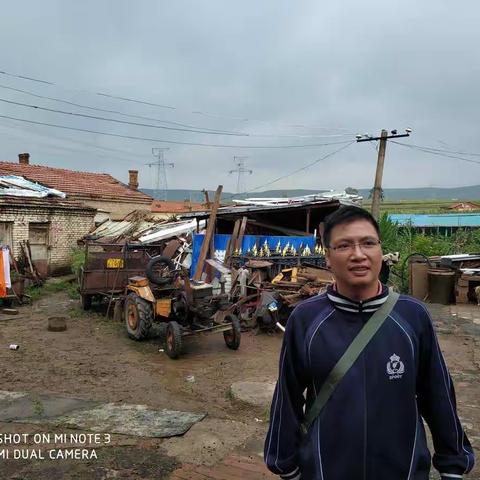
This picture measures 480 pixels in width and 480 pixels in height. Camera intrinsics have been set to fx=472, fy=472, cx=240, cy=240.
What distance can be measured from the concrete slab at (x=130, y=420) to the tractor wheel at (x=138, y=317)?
3.74 meters

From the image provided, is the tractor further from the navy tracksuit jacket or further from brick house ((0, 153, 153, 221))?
brick house ((0, 153, 153, 221))

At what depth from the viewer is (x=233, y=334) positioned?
8984 mm

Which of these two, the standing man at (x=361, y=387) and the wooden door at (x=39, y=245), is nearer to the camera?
the standing man at (x=361, y=387)

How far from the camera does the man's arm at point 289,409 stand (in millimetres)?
2057

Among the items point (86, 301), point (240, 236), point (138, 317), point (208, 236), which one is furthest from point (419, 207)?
point (138, 317)

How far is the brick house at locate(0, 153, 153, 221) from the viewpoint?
24422 millimetres

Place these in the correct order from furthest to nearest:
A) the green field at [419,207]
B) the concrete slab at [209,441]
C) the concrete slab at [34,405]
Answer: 1. the green field at [419,207]
2. the concrete slab at [34,405]
3. the concrete slab at [209,441]

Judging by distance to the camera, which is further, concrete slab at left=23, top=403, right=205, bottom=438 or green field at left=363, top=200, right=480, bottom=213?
Answer: green field at left=363, top=200, right=480, bottom=213

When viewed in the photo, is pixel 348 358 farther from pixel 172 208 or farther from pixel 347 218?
pixel 172 208

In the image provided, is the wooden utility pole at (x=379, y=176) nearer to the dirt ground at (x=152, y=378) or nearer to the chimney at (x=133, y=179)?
the dirt ground at (x=152, y=378)

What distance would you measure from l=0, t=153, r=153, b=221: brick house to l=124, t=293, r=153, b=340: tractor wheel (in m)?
14.8

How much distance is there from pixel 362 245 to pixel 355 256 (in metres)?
0.07

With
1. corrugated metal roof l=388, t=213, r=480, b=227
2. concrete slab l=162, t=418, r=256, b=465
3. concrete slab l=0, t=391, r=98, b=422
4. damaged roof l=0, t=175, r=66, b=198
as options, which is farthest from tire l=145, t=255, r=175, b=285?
corrugated metal roof l=388, t=213, r=480, b=227

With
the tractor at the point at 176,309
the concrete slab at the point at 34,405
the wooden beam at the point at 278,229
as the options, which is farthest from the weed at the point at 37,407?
the wooden beam at the point at 278,229
